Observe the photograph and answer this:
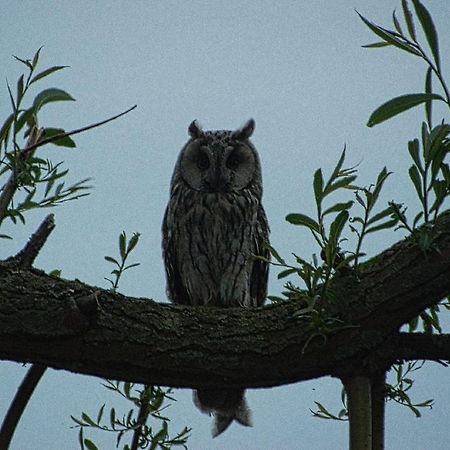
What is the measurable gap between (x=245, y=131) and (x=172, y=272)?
813 mm

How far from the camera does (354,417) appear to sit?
4.28 ft

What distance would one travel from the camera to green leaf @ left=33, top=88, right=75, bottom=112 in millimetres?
1516

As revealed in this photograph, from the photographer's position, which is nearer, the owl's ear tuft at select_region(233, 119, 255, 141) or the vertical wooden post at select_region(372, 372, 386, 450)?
the vertical wooden post at select_region(372, 372, 386, 450)

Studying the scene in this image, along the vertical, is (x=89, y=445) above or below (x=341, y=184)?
below

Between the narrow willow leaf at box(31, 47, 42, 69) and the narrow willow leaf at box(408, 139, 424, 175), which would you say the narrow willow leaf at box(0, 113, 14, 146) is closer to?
the narrow willow leaf at box(31, 47, 42, 69)

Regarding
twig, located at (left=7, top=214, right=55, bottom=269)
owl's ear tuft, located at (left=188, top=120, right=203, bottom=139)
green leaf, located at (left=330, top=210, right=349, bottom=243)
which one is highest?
owl's ear tuft, located at (left=188, top=120, right=203, bottom=139)

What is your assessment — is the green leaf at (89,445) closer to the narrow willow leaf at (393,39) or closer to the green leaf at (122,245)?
the green leaf at (122,245)

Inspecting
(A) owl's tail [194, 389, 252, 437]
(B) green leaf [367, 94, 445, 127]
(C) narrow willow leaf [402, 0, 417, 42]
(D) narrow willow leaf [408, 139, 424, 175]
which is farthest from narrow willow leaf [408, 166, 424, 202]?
(A) owl's tail [194, 389, 252, 437]

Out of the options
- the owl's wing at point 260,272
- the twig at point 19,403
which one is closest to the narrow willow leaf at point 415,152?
the twig at point 19,403

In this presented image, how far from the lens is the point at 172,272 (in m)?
3.30

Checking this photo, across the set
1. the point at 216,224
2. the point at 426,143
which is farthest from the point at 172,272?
the point at 426,143

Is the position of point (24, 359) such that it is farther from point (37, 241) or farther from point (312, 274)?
point (312, 274)

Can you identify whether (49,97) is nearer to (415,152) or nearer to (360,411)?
(415,152)

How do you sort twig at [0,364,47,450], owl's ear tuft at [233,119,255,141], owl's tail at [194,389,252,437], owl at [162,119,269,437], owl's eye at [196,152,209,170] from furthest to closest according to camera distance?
owl's ear tuft at [233,119,255,141] → owl's eye at [196,152,209,170] → owl at [162,119,269,437] → owl's tail at [194,389,252,437] → twig at [0,364,47,450]
